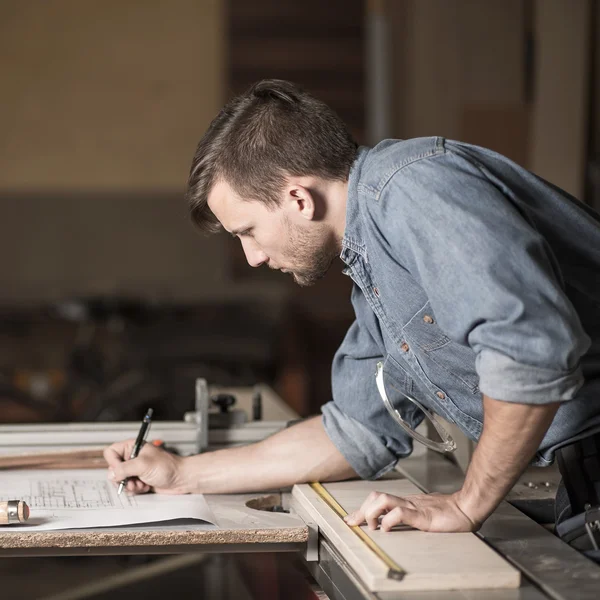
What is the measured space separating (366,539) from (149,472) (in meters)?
0.54

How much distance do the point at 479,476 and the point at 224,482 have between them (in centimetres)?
59

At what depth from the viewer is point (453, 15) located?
18.3 feet

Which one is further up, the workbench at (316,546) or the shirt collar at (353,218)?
the shirt collar at (353,218)

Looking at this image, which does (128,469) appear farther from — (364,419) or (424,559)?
(424,559)

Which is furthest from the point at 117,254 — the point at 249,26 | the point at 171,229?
the point at 249,26

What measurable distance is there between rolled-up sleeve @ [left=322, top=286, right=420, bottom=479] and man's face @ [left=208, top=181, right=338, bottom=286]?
0.68 feet

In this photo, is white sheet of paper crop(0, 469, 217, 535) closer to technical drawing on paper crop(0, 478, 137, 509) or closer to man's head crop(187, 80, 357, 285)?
technical drawing on paper crop(0, 478, 137, 509)

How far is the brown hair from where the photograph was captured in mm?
1455

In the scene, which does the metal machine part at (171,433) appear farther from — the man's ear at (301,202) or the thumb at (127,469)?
the man's ear at (301,202)

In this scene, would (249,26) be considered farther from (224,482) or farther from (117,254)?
(224,482)

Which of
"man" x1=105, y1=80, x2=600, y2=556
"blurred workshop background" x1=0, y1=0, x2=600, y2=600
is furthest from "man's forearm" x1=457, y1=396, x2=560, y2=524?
"blurred workshop background" x1=0, y1=0, x2=600, y2=600

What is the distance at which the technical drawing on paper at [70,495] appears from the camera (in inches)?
62.5

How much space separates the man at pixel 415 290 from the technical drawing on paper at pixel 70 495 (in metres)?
0.05

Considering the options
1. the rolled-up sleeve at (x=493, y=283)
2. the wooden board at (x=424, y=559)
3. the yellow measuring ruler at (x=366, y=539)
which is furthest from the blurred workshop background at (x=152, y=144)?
the rolled-up sleeve at (x=493, y=283)
